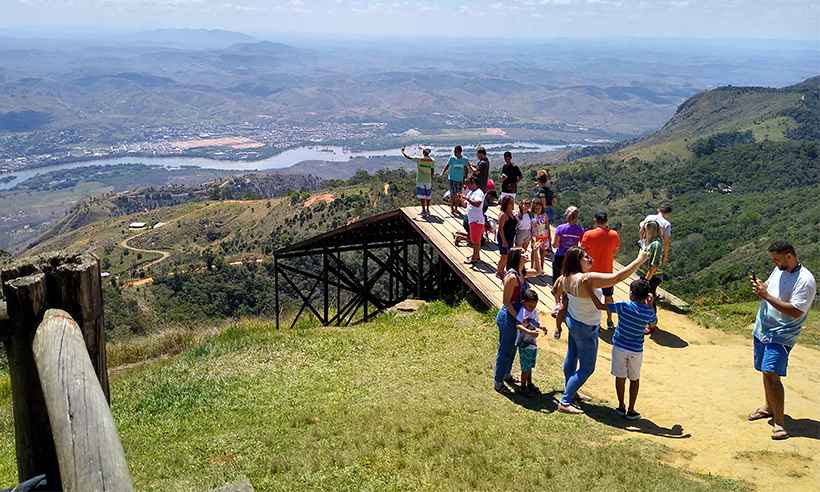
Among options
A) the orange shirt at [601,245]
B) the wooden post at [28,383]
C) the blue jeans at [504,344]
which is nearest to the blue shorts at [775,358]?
the blue jeans at [504,344]

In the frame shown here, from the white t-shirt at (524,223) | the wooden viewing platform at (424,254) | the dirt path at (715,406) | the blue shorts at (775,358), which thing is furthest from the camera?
the wooden viewing platform at (424,254)

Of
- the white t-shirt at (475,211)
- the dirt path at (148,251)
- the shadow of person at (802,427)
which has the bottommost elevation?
the dirt path at (148,251)

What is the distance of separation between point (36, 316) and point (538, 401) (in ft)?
20.4

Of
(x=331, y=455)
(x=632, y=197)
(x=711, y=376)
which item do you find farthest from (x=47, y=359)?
(x=632, y=197)

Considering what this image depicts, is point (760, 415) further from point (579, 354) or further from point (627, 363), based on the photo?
point (579, 354)

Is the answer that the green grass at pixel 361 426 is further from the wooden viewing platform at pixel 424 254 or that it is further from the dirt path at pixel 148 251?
the dirt path at pixel 148 251

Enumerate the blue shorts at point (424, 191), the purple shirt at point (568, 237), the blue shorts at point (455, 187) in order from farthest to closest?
the blue shorts at point (455, 187), the blue shorts at point (424, 191), the purple shirt at point (568, 237)

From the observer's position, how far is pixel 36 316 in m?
2.91

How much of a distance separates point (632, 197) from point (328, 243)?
171 ft

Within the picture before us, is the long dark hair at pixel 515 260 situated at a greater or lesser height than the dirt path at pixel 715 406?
greater

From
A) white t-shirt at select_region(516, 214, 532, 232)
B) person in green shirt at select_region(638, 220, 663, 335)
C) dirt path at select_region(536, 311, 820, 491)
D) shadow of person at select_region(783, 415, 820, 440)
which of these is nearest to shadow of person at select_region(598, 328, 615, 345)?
dirt path at select_region(536, 311, 820, 491)

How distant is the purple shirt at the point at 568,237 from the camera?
10.4 metres

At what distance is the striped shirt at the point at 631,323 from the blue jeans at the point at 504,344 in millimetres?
1192

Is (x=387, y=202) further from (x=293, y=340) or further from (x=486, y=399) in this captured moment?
(x=486, y=399)
